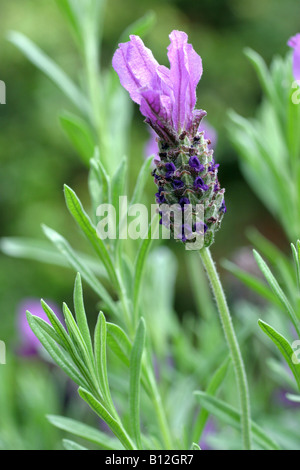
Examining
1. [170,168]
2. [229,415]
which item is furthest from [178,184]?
[229,415]

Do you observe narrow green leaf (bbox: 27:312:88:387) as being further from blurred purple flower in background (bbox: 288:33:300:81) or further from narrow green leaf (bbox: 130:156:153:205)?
blurred purple flower in background (bbox: 288:33:300:81)

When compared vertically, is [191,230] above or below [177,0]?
below

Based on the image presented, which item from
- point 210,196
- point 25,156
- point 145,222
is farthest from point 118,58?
point 25,156

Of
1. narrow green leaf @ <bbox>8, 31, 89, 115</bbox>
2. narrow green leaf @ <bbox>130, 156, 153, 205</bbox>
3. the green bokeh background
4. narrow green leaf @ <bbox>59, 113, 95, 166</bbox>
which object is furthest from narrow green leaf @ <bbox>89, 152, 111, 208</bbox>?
the green bokeh background

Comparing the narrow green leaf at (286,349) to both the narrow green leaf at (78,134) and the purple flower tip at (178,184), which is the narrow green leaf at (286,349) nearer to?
the purple flower tip at (178,184)

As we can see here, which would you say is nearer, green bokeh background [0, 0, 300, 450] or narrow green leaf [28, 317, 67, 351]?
narrow green leaf [28, 317, 67, 351]

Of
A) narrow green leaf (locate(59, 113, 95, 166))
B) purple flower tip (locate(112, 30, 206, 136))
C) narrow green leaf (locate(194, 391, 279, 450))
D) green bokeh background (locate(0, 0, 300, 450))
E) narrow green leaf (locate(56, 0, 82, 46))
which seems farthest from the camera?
green bokeh background (locate(0, 0, 300, 450))

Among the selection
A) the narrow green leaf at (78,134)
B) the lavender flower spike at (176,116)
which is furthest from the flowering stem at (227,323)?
the narrow green leaf at (78,134)

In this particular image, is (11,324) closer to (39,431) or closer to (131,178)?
(131,178)
